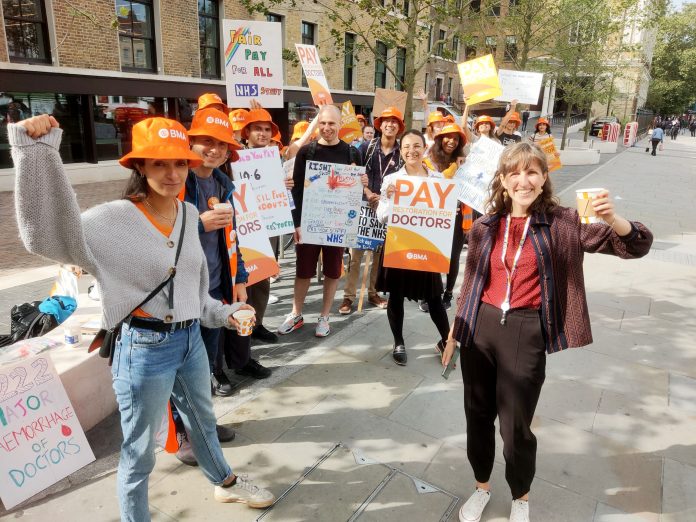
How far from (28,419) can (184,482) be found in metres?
0.93

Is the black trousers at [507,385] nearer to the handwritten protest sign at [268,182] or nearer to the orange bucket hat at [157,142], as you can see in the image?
the orange bucket hat at [157,142]

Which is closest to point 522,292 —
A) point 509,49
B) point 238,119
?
point 238,119

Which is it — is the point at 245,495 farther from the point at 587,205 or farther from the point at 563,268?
the point at 587,205

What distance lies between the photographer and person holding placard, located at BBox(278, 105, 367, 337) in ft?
16.0

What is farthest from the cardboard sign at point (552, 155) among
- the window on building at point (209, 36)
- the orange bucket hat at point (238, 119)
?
the window on building at point (209, 36)

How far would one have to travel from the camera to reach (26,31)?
12383 mm

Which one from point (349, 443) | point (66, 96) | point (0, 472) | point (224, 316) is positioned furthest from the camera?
point (66, 96)

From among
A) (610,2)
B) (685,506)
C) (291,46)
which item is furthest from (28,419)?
(610,2)

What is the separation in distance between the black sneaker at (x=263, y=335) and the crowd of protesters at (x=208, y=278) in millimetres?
1570

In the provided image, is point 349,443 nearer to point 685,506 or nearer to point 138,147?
point 685,506

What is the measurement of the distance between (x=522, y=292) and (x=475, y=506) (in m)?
1.23

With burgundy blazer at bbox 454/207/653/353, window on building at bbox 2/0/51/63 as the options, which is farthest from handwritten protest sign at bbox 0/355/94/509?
window on building at bbox 2/0/51/63

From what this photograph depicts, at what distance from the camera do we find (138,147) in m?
1.97

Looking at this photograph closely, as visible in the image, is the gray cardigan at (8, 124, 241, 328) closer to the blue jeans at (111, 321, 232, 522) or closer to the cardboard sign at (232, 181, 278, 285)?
the blue jeans at (111, 321, 232, 522)
